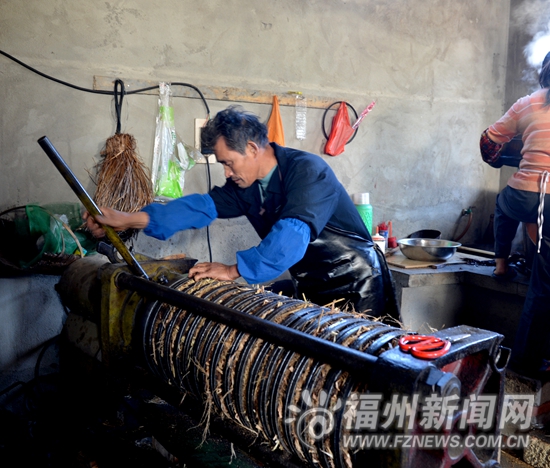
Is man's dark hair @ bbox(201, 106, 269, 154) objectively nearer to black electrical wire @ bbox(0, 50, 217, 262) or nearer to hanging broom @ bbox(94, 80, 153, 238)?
hanging broom @ bbox(94, 80, 153, 238)

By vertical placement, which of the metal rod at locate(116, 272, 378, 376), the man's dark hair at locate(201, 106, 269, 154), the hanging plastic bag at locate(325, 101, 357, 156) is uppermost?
the hanging plastic bag at locate(325, 101, 357, 156)

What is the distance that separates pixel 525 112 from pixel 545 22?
3.25 metres

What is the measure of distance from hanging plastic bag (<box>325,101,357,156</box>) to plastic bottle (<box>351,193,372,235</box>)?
506 mm

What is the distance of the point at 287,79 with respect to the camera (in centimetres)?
467

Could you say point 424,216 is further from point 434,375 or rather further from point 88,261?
point 434,375

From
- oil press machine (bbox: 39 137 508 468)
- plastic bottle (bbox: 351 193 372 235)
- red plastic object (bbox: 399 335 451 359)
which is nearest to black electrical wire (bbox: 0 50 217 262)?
plastic bottle (bbox: 351 193 372 235)

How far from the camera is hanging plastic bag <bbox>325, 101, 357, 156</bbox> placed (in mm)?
4926

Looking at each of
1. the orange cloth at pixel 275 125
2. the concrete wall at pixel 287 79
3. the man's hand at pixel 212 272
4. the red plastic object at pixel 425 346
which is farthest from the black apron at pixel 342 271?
the orange cloth at pixel 275 125

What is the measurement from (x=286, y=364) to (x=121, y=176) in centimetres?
262

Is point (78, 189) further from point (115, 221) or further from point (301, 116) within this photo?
point (301, 116)

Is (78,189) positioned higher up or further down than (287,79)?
further down

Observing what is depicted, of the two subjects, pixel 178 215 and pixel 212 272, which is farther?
pixel 178 215

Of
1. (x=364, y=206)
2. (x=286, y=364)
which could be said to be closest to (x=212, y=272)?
(x=286, y=364)

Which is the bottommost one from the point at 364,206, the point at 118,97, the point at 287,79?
the point at 364,206
